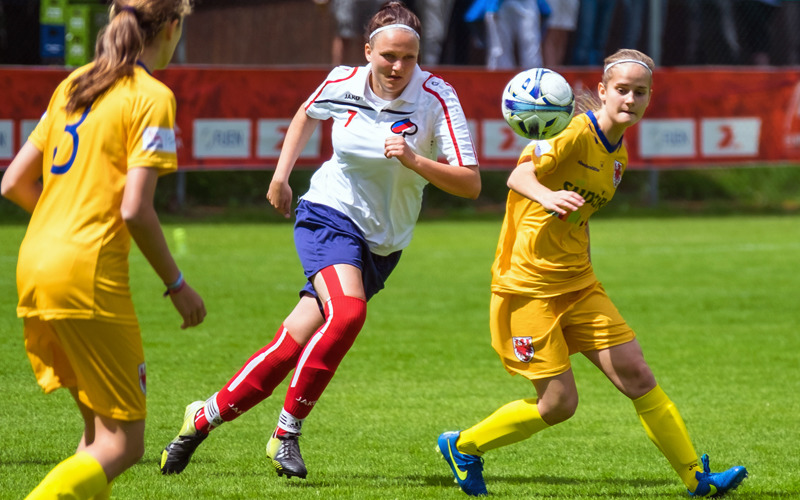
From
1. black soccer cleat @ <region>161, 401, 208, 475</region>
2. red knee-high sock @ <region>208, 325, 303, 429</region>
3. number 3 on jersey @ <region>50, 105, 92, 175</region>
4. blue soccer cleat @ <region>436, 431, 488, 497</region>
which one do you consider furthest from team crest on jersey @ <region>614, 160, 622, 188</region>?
number 3 on jersey @ <region>50, 105, 92, 175</region>

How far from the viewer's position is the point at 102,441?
11.5 feet

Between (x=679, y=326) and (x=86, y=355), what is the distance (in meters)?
6.54

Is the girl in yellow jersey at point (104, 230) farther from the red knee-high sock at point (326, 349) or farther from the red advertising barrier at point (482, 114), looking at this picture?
the red advertising barrier at point (482, 114)

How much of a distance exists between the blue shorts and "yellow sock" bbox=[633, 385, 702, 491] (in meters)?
1.23

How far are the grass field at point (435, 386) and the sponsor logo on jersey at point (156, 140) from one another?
1.82m

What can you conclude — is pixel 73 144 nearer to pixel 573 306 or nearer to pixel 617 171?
pixel 573 306

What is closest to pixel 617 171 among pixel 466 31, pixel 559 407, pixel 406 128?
pixel 406 128

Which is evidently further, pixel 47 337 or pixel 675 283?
pixel 675 283

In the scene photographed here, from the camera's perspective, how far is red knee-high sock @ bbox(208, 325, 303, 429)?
503 cm

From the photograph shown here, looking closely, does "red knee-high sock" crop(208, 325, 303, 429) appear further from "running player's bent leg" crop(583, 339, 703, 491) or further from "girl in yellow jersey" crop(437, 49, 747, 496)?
"running player's bent leg" crop(583, 339, 703, 491)

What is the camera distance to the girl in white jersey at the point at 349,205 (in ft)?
16.2

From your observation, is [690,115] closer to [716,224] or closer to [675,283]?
[716,224]

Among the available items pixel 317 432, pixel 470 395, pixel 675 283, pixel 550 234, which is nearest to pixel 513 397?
pixel 470 395

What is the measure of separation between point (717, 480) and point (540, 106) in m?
1.67
